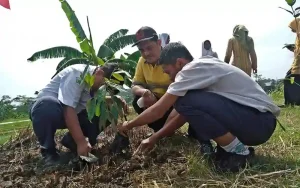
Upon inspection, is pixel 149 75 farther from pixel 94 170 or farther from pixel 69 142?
pixel 94 170

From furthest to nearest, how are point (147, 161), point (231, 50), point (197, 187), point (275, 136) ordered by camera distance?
point (231, 50), point (275, 136), point (147, 161), point (197, 187)

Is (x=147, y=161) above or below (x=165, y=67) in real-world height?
below

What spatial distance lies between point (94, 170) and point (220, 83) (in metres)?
0.91

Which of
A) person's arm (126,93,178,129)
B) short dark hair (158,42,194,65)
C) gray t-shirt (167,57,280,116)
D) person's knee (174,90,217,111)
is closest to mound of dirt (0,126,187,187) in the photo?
person's arm (126,93,178,129)

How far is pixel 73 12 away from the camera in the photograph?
2900 mm

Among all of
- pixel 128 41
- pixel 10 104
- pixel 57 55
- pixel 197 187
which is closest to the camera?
pixel 197 187

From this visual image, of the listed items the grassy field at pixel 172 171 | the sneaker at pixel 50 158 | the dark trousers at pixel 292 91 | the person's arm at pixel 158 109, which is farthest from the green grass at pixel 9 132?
the dark trousers at pixel 292 91

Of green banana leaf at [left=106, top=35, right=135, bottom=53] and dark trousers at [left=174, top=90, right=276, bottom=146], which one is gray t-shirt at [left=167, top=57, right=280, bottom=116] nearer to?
dark trousers at [left=174, top=90, right=276, bottom=146]

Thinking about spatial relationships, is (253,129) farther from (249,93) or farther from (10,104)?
(10,104)

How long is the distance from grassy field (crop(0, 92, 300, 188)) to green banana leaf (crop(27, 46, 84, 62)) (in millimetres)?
2278

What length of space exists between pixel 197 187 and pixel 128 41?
4.42 meters

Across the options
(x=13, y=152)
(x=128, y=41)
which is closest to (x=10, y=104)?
(x=128, y=41)

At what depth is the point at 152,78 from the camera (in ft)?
11.6

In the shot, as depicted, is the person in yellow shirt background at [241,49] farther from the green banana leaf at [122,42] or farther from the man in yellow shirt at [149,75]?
the man in yellow shirt at [149,75]
